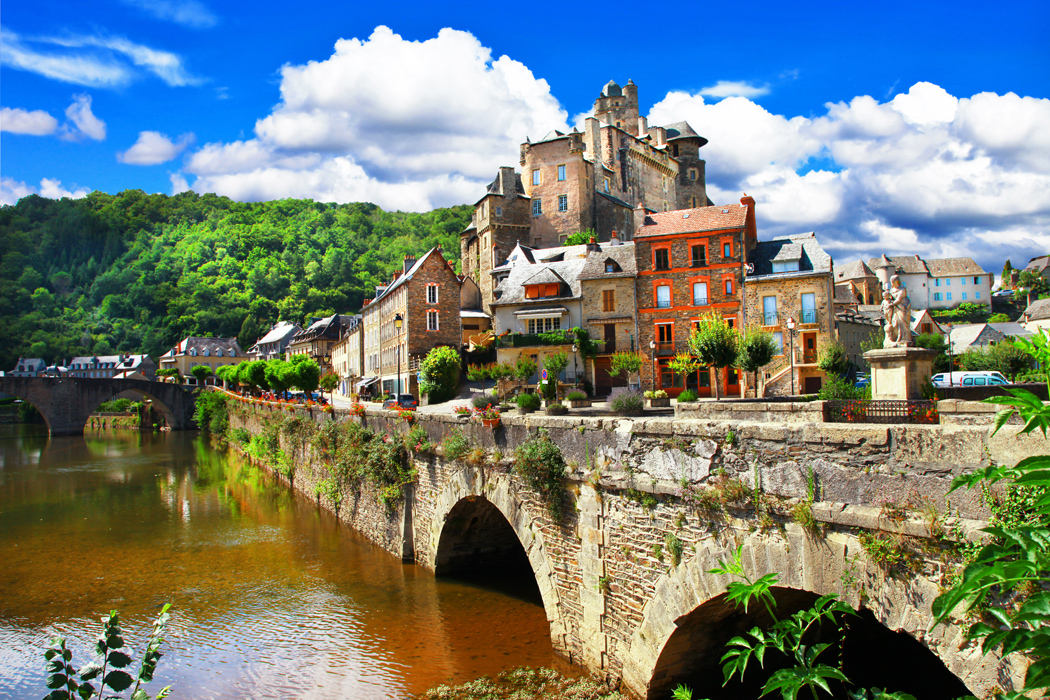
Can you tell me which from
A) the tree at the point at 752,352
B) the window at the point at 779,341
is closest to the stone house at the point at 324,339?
the window at the point at 779,341

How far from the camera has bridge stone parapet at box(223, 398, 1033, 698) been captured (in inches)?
195

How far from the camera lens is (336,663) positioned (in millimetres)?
10758

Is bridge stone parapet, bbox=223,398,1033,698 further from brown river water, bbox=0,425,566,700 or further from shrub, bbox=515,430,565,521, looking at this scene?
brown river water, bbox=0,425,566,700

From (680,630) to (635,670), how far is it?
1.05m

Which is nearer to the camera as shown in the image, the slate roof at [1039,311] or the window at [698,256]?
the window at [698,256]

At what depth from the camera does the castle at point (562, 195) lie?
187ft

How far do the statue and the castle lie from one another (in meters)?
42.5

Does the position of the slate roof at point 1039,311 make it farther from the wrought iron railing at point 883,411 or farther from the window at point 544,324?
the wrought iron railing at point 883,411

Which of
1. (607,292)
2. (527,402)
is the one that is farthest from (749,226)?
(527,402)

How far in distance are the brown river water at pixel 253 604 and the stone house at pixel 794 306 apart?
21718 mm

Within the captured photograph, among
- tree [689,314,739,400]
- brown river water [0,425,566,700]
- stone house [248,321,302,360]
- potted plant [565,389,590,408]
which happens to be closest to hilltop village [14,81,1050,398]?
tree [689,314,739,400]

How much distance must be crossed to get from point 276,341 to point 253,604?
250 ft

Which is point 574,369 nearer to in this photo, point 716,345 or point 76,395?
point 716,345

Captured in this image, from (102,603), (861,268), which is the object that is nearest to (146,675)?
(102,603)
